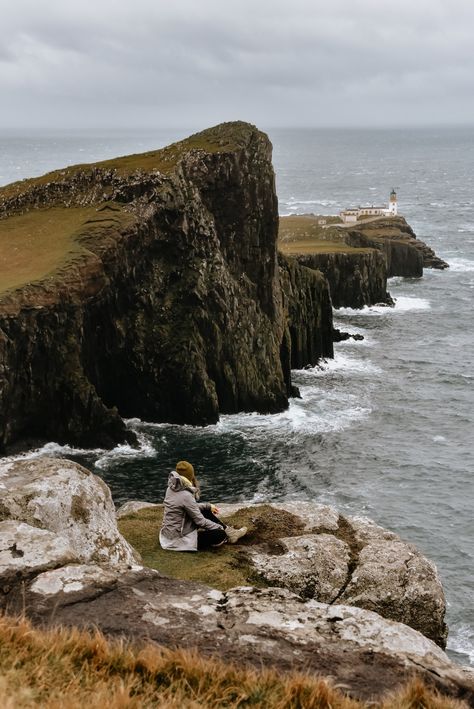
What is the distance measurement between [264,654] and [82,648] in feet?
7.38

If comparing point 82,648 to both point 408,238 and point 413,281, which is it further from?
point 408,238

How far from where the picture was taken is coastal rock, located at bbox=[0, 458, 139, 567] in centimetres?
1562

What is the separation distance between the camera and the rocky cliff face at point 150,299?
53.4 m

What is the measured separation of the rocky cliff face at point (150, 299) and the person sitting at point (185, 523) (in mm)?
32716

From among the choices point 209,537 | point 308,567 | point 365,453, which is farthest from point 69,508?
point 365,453

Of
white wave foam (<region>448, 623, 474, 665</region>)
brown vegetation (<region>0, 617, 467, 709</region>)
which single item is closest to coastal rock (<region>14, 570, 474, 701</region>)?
brown vegetation (<region>0, 617, 467, 709</region>)

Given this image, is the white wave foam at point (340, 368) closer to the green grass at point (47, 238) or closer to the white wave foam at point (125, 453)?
the white wave foam at point (125, 453)

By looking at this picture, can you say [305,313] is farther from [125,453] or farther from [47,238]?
[125,453]

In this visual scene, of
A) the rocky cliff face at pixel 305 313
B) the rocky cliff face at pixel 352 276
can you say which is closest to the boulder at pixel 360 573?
the rocky cliff face at pixel 305 313

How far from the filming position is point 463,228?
177 m

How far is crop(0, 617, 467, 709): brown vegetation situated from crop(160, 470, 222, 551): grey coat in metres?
8.37

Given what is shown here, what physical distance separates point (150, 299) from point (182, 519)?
45.4 meters

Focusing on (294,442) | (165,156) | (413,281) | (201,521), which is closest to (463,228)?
(413,281)

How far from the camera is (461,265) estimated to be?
137375mm
